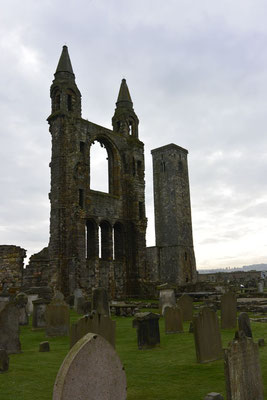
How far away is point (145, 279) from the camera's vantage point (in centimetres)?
2472

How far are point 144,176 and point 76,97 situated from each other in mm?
7216

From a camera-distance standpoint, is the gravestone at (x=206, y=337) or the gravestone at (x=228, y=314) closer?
the gravestone at (x=206, y=337)

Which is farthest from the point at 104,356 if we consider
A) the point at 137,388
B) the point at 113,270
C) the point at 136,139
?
the point at 136,139

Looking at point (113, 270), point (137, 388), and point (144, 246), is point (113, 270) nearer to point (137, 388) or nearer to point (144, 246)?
point (144, 246)

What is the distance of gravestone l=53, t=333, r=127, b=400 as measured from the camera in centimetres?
298

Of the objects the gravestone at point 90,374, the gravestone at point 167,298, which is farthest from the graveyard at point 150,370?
the gravestone at point 167,298

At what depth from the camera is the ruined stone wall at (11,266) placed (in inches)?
690

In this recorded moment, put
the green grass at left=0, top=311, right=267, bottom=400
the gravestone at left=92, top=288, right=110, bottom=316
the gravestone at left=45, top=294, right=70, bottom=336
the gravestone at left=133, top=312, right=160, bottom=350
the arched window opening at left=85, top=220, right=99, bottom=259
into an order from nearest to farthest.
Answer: the green grass at left=0, top=311, right=267, bottom=400, the gravestone at left=133, top=312, right=160, bottom=350, the gravestone at left=45, top=294, right=70, bottom=336, the gravestone at left=92, top=288, right=110, bottom=316, the arched window opening at left=85, top=220, right=99, bottom=259

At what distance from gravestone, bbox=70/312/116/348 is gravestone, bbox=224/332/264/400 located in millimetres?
3182

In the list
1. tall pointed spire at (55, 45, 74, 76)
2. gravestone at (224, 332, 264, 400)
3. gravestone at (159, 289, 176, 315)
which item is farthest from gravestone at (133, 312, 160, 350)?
tall pointed spire at (55, 45, 74, 76)

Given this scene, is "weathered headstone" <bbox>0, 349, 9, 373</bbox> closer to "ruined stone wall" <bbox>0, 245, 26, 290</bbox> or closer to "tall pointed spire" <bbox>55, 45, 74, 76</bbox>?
"ruined stone wall" <bbox>0, 245, 26, 290</bbox>

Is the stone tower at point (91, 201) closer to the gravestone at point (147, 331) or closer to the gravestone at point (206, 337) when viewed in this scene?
the gravestone at point (147, 331)

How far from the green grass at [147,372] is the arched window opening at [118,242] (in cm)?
1596

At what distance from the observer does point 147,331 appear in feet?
25.6
